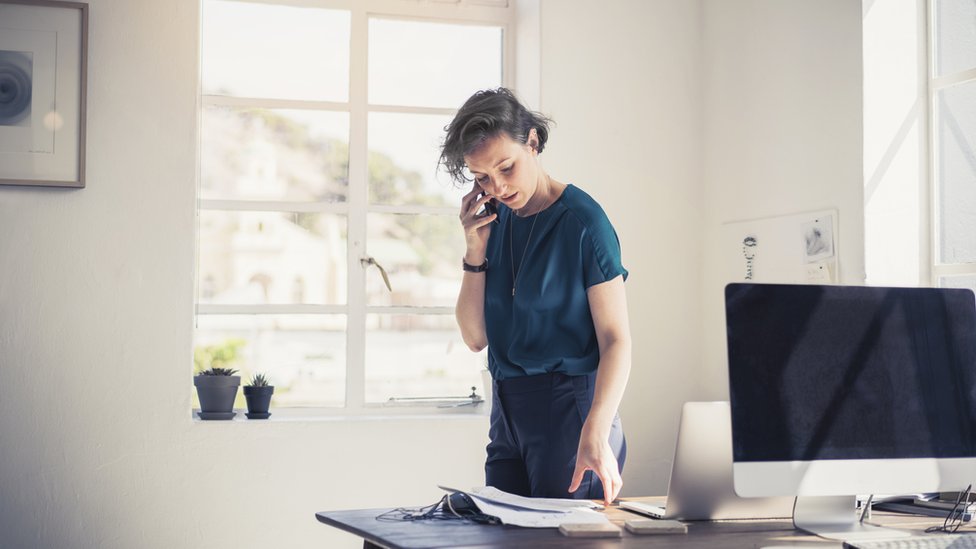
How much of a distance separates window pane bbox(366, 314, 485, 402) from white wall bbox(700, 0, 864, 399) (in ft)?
3.09

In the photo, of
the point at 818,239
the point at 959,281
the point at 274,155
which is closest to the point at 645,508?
the point at 959,281

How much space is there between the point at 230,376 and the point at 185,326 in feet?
0.79

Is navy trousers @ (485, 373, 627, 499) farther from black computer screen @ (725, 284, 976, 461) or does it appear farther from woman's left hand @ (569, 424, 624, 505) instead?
black computer screen @ (725, 284, 976, 461)

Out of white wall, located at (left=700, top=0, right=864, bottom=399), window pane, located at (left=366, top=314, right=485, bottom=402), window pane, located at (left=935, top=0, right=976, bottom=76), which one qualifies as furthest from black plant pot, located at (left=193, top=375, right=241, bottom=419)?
window pane, located at (left=935, top=0, right=976, bottom=76)

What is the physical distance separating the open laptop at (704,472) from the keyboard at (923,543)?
0.92 ft

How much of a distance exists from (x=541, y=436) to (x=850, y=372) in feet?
2.04

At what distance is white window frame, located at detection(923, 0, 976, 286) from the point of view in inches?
109

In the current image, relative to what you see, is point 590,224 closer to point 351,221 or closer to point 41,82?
point 351,221

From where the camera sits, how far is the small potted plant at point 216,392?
133 inches

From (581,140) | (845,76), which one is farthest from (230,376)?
(845,76)

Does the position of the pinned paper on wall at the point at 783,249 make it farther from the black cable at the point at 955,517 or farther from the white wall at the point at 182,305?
the black cable at the point at 955,517

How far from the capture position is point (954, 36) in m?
2.78

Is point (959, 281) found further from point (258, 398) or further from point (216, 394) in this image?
point (216, 394)

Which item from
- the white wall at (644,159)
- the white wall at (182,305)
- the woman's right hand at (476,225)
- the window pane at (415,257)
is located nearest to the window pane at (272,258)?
the window pane at (415,257)
